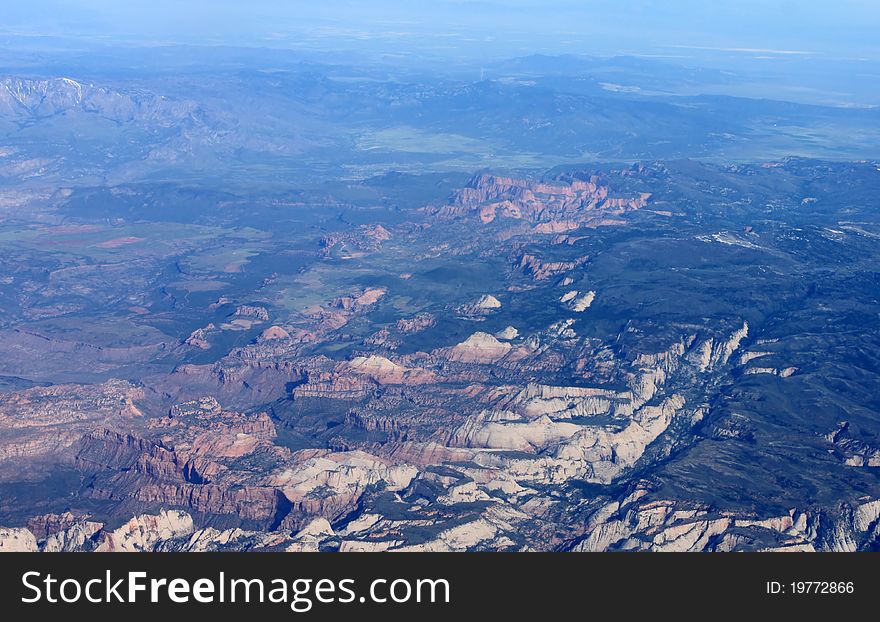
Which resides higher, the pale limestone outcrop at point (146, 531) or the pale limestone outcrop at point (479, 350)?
the pale limestone outcrop at point (479, 350)

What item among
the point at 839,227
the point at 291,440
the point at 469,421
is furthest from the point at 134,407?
the point at 839,227

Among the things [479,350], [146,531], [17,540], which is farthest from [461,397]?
[17,540]

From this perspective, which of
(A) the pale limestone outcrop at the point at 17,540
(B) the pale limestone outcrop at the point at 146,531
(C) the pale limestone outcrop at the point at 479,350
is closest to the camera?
(A) the pale limestone outcrop at the point at 17,540

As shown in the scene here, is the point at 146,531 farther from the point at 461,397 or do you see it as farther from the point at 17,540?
the point at 461,397

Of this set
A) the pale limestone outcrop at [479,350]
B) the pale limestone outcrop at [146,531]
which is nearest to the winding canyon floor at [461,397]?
the pale limestone outcrop at [146,531]

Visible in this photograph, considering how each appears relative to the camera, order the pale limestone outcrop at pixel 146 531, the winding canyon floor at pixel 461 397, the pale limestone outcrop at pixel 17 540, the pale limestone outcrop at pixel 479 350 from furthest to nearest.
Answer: the pale limestone outcrop at pixel 479 350 → the winding canyon floor at pixel 461 397 → the pale limestone outcrop at pixel 146 531 → the pale limestone outcrop at pixel 17 540

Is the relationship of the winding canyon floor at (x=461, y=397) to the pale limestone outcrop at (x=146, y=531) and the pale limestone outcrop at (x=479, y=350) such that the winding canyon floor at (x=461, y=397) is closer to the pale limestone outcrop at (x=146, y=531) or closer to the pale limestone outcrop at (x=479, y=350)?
the pale limestone outcrop at (x=146, y=531)

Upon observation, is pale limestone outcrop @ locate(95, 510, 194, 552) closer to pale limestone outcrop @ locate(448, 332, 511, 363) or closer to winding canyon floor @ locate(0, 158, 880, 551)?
winding canyon floor @ locate(0, 158, 880, 551)

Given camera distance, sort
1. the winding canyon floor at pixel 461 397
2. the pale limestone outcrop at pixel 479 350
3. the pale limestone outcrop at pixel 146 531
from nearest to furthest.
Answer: the pale limestone outcrop at pixel 146 531 < the winding canyon floor at pixel 461 397 < the pale limestone outcrop at pixel 479 350

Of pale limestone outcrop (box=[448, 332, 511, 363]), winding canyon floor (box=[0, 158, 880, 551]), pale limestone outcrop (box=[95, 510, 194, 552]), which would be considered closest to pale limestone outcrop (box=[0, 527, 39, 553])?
winding canyon floor (box=[0, 158, 880, 551])

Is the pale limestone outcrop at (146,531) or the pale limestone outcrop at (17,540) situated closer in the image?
the pale limestone outcrop at (17,540)

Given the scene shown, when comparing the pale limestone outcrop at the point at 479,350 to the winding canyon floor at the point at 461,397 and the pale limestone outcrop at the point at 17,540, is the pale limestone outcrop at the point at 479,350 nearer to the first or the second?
the winding canyon floor at the point at 461,397

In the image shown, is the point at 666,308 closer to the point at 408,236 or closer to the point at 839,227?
the point at 839,227
